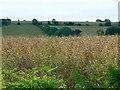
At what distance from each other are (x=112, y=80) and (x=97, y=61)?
2.84m

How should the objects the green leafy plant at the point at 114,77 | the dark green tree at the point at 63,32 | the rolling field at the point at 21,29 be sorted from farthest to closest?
the rolling field at the point at 21,29, the dark green tree at the point at 63,32, the green leafy plant at the point at 114,77

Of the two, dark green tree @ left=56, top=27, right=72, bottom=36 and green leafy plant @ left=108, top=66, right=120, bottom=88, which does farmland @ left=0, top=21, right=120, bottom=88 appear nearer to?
green leafy plant @ left=108, top=66, right=120, bottom=88

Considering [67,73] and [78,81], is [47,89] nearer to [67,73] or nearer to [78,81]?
[78,81]

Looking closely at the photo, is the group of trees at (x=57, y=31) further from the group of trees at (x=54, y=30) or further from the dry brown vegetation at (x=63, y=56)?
the dry brown vegetation at (x=63, y=56)

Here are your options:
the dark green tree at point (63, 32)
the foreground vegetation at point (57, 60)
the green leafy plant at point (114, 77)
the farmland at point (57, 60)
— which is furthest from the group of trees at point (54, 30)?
the green leafy plant at point (114, 77)

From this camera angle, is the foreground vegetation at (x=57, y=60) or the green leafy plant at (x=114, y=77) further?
the foreground vegetation at (x=57, y=60)

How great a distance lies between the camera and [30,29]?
17.4 meters

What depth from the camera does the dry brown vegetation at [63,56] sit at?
7090mm

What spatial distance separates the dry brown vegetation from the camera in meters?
7.09

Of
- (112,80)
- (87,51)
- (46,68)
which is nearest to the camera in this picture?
(112,80)

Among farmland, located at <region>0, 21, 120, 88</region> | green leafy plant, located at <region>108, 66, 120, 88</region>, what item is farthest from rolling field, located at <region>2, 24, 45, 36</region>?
green leafy plant, located at <region>108, 66, 120, 88</region>

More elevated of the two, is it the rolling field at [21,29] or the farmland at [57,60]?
the rolling field at [21,29]

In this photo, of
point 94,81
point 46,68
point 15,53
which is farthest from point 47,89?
point 15,53

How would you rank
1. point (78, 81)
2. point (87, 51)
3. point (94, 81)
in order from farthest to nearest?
1. point (87, 51)
2. point (94, 81)
3. point (78, 81)
